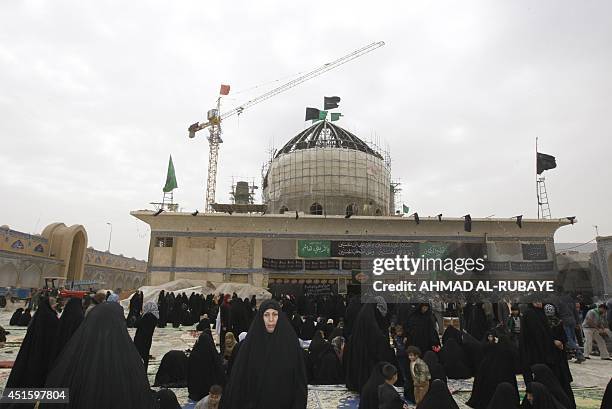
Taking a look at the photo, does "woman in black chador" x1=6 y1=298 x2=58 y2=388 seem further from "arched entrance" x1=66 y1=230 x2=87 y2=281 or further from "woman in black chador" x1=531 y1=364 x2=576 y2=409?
"arched entrance" x1=66 y1=230 x2=87 y2=281

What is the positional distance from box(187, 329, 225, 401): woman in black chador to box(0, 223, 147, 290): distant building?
22.8 meters

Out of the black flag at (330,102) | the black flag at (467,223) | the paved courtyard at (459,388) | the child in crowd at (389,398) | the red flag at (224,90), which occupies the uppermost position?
the red flag at (224,90)

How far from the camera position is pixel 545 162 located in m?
24.0

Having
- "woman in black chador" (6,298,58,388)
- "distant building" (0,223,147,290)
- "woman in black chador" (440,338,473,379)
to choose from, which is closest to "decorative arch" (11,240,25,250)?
"distant building" (0,223,147,290)

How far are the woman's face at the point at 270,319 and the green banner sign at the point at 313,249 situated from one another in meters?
19.2

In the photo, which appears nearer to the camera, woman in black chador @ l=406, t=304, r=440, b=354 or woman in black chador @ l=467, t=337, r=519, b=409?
woman in black chador @ l=467, t=337, r=519, b=409

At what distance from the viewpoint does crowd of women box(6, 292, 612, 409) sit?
8.99 feet

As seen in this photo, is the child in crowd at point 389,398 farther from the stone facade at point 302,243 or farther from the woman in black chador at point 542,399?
the stone facade at point 302,243

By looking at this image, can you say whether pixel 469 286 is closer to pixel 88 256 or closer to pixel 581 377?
pixel 581 377

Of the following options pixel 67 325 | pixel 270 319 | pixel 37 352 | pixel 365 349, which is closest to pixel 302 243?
pixel 365 349

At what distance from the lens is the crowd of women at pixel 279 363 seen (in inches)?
108

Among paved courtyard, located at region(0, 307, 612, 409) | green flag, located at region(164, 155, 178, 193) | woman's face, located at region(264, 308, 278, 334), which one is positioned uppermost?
green flag, located at region(164, 155, 178, 193)

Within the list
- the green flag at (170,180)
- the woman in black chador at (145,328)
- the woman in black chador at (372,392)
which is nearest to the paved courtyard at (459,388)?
the woman in black chador at (145,328)

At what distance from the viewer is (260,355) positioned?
2.97 meters
